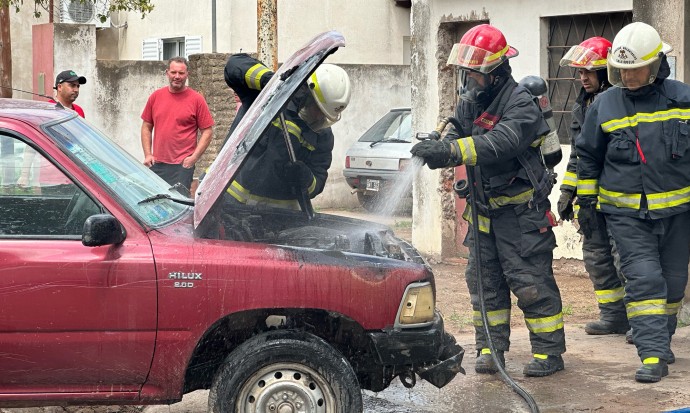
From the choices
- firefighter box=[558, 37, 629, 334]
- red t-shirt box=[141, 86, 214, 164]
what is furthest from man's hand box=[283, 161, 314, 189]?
red t-shirt box=[141, 86, 214, 164]

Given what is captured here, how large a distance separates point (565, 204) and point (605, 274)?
1018 millimetres

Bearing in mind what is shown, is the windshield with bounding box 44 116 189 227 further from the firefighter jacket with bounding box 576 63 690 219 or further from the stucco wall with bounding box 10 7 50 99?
the stucco wall with bounding box 10 7 50 99

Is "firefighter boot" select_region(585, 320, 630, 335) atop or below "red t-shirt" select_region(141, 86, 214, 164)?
Answer: below

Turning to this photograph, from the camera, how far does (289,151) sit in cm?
591

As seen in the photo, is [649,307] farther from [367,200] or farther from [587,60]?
[367,200]

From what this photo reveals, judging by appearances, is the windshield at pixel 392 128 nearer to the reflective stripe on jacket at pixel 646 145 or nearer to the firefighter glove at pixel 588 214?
the firefighter glove at pixel 588 214

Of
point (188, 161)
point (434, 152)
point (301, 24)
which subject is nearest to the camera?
point (434, 152)

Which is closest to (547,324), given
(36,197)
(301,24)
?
(36,197)

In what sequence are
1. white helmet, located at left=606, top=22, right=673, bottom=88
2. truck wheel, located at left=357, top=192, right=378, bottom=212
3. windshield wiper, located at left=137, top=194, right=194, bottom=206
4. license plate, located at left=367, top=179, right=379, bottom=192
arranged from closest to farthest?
windshield wiper, located at left=137, top=194, right=194, bottom=206 → white helmet, located at left=606, top=22, right=673, bottom=88 → license plate, located at left=367, top=179, right=379, bottom=192 → truck wheel, located at left=357, top=192, right=378, bottom=212

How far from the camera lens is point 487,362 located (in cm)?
644

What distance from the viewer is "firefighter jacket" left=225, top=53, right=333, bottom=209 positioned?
6.17 m

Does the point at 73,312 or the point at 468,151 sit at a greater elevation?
the point at 468,151

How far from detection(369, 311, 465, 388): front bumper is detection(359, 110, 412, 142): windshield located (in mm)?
10277

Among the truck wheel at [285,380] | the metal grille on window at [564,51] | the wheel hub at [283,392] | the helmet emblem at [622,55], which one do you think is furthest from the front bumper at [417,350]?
the metal grille on window at [564,51]
